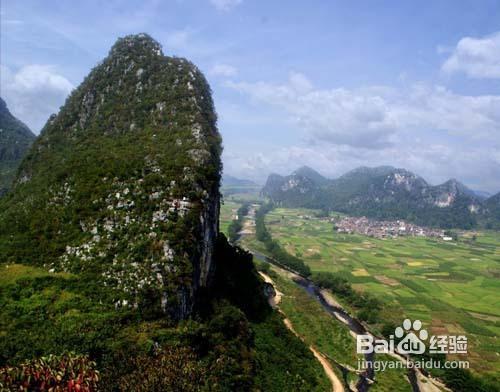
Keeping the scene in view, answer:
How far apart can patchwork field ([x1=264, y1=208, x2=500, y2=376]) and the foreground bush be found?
66888 millimetres

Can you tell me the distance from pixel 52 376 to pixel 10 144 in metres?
142

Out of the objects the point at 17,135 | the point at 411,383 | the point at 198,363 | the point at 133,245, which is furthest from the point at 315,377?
the point at 17,135

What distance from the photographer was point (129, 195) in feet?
172

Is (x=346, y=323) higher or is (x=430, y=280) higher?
(x=430, y=280)

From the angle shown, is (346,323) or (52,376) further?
(346,323)

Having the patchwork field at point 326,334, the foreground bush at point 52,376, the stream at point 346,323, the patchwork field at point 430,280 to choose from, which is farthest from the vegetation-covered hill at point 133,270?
the patchwork field at point 430,280

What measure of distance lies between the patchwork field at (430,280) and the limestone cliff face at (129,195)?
190 feet

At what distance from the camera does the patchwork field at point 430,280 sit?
83.8 m

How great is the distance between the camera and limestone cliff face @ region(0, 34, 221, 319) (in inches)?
1784

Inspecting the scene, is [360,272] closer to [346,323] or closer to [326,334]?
[346,323]

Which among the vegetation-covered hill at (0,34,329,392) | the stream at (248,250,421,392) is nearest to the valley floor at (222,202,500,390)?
the stream at (248,250,421,392)

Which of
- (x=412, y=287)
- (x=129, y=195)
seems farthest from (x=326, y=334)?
(x=412, y=287)

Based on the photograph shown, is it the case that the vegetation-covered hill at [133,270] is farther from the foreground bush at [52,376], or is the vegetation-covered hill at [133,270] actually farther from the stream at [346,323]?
the stream at [346,323]

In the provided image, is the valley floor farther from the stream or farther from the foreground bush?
the foreground bush
